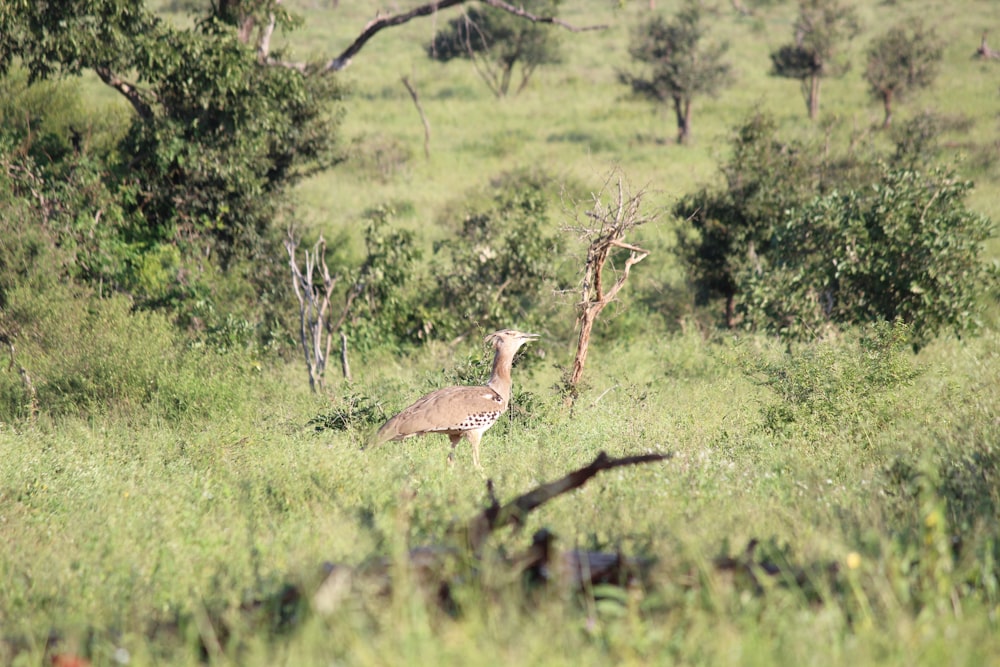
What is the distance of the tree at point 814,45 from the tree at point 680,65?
3.29m

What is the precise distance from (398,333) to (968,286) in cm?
743

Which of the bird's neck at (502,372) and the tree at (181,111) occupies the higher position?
the tree at (181,111)

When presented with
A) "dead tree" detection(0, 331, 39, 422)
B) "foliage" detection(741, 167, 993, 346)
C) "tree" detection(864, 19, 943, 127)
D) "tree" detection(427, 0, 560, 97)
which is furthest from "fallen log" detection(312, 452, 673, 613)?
"tree" detection(427, 0, 560, 97)

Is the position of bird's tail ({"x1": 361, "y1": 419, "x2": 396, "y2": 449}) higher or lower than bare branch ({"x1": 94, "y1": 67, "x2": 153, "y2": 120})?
lower

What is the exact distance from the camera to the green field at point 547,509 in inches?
121

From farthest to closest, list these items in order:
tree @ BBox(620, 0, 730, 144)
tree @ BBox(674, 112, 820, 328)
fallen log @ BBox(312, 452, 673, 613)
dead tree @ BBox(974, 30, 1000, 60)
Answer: dead tree @ BBox(974, 30, 1000, 60) < tree @ BBox(620, 0, 730, 144) < tree @ BBox(674, 112, 820, 328) < fallen log @ BBox(312, 452, 673, 613)

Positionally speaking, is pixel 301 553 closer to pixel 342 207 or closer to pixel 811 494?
pixel 811 494

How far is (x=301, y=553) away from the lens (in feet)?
14.1

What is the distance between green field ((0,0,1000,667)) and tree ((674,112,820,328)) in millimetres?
1036

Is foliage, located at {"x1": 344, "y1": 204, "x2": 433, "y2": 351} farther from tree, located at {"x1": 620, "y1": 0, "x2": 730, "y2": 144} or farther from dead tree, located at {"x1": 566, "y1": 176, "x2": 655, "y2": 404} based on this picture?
tree, located at {"x1": 620, "y1": 0, "x2": 730, "y2": 144}

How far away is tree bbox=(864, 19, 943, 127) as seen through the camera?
28641mm

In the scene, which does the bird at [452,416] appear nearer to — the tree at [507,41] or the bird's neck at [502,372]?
the bird's neck at [502,372]

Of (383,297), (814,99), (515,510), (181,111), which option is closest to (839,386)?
(515,510)

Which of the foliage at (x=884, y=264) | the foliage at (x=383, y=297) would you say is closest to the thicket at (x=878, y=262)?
the foliage at (x=884, y=264)
